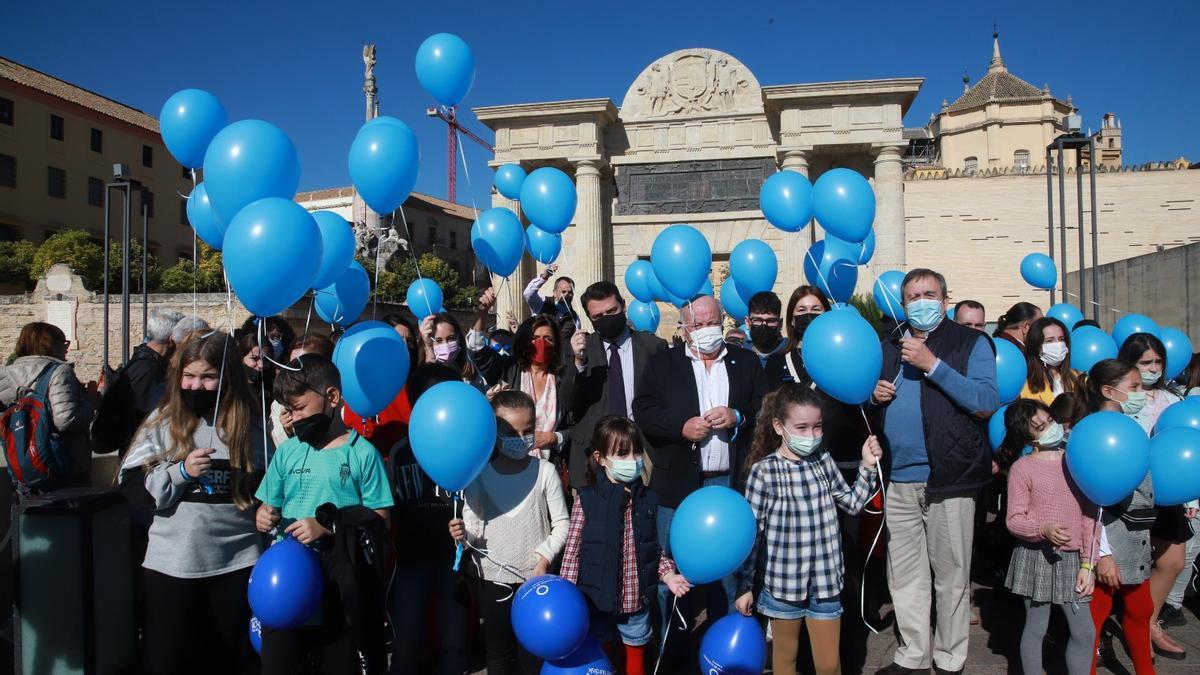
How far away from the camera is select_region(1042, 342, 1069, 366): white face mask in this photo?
5.18m

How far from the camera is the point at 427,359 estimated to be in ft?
17.0

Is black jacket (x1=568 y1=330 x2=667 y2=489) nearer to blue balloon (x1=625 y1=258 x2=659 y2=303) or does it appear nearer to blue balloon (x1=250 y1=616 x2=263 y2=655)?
blue balloon (x1=250 y1=616 x2=263 y2=655)

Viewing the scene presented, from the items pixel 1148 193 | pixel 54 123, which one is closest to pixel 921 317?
pixel 1148 193

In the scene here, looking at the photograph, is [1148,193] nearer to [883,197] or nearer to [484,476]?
[883,197]

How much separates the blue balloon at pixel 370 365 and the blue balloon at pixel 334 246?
626mm

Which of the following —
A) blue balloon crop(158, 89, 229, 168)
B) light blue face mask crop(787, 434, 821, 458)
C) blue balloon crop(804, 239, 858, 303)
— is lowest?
light blue face mask crop(787, 434, 821, 458)

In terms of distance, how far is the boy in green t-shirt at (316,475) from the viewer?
3.15 metres

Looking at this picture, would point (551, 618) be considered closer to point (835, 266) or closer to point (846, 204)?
A: point (846, 204)

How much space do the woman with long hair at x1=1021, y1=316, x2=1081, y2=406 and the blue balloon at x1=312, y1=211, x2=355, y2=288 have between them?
14.7 ft

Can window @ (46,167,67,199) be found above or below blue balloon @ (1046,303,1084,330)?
above

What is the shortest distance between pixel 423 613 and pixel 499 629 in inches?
17.8

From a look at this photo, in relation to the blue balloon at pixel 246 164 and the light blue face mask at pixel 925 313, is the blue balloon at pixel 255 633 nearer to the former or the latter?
the blue balloon at pixel 246 164

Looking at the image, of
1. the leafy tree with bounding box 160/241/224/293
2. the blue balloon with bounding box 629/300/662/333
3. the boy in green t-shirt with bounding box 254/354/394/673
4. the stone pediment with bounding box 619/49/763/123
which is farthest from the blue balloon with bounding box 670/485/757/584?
the leafy tree with bounding box 160/241/224/293

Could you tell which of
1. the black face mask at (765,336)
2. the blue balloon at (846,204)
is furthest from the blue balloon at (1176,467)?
the blue balloon at (846,204)
